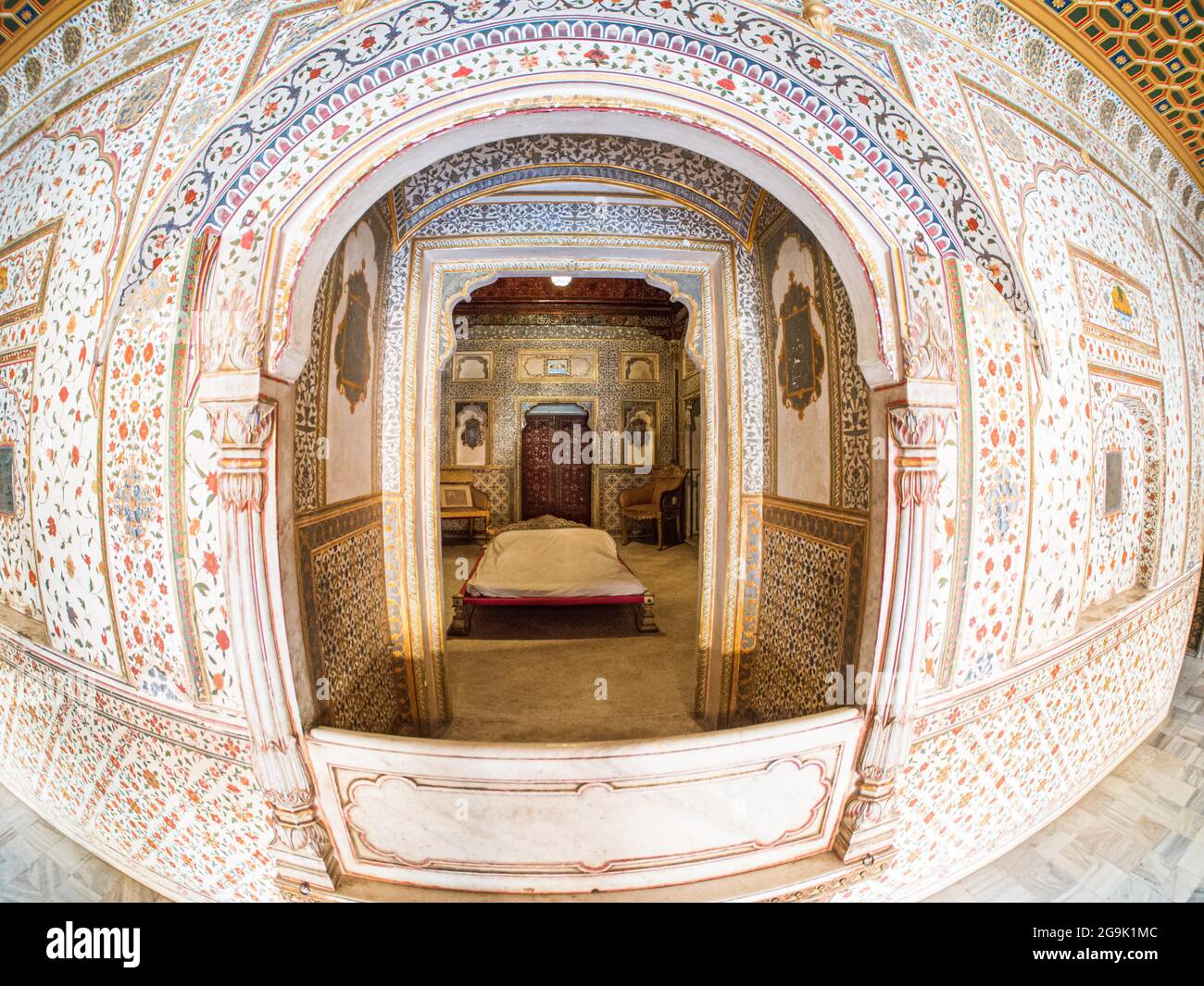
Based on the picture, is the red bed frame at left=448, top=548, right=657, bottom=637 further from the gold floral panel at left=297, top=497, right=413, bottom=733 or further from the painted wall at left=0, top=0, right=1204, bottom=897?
the painted wall at left=0, top=0, right=1204, bottom=897

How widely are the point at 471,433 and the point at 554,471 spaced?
183 cm

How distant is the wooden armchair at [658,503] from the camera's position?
27.3 ft

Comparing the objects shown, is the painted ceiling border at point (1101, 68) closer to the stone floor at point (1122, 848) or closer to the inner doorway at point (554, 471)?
the stone floor at point (1122, 848)

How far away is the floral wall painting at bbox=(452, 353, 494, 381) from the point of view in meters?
8.84

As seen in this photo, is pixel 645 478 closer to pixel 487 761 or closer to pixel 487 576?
pixel 487 576

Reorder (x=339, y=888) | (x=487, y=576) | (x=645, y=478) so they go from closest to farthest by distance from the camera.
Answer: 1. (x=339, y=888)
2. (x=487, y=576)
3. (x=645, y=478)

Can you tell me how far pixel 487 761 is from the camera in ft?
5.13

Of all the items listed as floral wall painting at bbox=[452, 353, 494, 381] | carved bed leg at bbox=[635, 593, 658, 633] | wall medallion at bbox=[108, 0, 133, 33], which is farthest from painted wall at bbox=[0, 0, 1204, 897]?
floral wall painting at bbox=[452, 353, 494, 381]

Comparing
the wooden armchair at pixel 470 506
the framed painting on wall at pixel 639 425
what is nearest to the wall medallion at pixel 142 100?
the wooden armchair at pixel 470 506

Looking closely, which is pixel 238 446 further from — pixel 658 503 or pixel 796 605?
pixel 658 503

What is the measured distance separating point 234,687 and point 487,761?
0.98m

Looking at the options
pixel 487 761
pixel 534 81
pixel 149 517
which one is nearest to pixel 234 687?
pixel 149 517

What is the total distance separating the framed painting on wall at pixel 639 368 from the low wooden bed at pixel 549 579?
4114 mm
